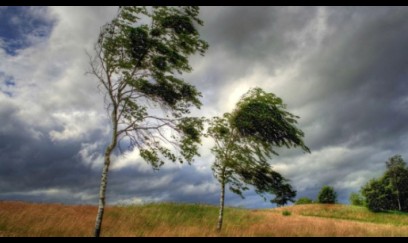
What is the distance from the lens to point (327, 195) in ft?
152

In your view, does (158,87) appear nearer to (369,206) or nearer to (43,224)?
(43,224)

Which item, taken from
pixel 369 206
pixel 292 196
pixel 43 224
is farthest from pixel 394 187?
pixel 43 224

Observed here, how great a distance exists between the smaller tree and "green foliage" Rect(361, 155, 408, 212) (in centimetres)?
478

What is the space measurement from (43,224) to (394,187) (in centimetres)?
4701

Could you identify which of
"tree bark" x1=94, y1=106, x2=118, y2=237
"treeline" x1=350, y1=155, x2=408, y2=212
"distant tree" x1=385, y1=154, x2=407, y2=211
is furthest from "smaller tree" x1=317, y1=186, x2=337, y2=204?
"tree bark" x1=94, y1=106, x2=118, y2=237

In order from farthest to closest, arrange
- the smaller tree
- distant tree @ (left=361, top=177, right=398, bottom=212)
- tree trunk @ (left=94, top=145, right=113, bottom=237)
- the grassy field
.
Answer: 1. the smaller tree
2. distant tree @ (left=361, top=177, right=398, bottom=212)
3. the grassy field
4. tree trunk @ (left=94, top=145, right=113, bottom=237)

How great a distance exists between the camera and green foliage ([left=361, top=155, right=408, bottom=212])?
40656 millimetres

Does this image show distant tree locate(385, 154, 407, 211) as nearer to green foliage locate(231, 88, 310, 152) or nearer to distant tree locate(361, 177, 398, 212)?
distant tree locate(361, 177, 398, 212)

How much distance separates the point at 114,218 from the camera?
18.3m

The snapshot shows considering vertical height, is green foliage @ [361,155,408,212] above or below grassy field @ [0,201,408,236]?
above

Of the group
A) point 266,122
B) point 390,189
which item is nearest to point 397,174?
point 390,189

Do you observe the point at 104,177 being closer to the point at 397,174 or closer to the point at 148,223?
the point at 148,223

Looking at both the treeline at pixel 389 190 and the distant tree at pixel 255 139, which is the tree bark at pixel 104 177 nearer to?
the distant tree at pixel 255 139

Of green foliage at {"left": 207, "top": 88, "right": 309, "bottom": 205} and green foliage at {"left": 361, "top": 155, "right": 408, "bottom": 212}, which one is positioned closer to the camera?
green foliage at {"left": 207, "top": 88, "right": 309, "bottom": 205}
